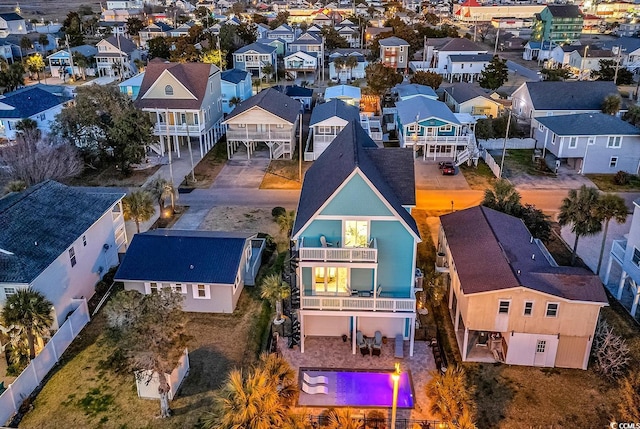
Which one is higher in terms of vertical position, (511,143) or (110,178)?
(511,143)

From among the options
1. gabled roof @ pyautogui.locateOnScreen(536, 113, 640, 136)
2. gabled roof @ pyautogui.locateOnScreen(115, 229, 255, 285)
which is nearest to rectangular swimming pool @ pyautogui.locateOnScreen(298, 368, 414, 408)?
gabled roof @ pyautogui.locateOnScreen(115, 229, 255, 285)

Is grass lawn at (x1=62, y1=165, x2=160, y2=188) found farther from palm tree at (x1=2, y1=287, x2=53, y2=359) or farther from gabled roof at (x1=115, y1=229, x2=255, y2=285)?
palm tree at (x1=2, y1=287, x2=53, y2=359)

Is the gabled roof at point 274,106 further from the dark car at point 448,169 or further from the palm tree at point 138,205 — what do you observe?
the palm tree at point 138,205

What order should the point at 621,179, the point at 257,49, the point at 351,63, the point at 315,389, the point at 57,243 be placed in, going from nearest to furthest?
the point at 315,389 → the point at 57,243 → the point at 621,179 → the point at 351,63 → the point at 257,49

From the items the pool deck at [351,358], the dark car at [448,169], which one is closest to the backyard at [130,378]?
the pool deck at [351,358]

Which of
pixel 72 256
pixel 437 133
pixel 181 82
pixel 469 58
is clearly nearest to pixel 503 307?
pixel 72 256

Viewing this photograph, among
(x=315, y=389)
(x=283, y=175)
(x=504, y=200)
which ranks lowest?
(x=315, y=389)

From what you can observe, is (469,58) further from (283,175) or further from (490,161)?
(283,175)
